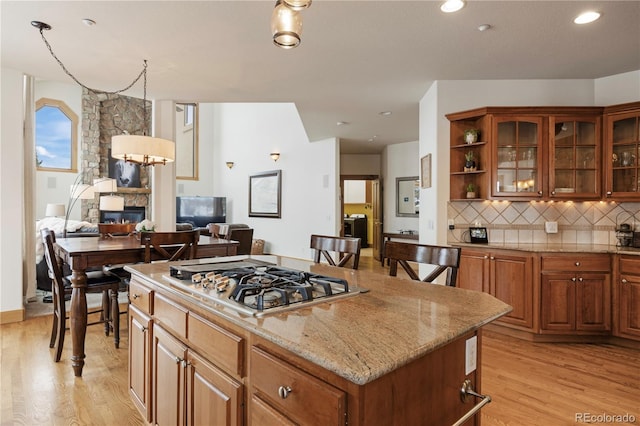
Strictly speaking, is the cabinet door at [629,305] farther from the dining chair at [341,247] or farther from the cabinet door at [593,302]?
the dining chair at [341,247]

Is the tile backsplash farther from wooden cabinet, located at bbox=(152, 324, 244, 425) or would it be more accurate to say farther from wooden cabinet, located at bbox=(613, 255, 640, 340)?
wooden cabinet, located at bbox=(152, 324, 244, 425)

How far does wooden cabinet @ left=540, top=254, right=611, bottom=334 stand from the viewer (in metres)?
3.23

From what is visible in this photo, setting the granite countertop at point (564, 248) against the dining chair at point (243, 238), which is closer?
the granite countertop at point (564, 248)

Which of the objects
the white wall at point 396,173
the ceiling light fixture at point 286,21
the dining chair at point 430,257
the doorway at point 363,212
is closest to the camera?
the ceiling light fixture at point 286,21

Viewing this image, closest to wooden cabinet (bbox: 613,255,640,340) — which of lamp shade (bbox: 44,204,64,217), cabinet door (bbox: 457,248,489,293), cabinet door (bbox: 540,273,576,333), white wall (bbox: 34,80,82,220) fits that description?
cabinet door (bbox: 540,273,576,333)

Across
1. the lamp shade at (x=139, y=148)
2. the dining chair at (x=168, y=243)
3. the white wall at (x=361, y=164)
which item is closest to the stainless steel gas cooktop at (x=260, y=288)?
the dining chair at (x=168, y=243)

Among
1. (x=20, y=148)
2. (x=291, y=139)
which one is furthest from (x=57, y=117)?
(x=20, y=148)

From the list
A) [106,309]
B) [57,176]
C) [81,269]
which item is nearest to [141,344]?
[81,269]

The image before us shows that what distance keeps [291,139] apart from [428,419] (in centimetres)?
767

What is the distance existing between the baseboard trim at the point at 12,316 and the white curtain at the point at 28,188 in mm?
545

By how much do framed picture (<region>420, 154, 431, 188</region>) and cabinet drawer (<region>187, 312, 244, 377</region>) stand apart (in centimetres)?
335

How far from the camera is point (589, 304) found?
3248 mm

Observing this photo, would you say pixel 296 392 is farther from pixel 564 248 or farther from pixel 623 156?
pixel 623 156

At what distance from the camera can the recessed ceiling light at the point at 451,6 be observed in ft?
7.94
